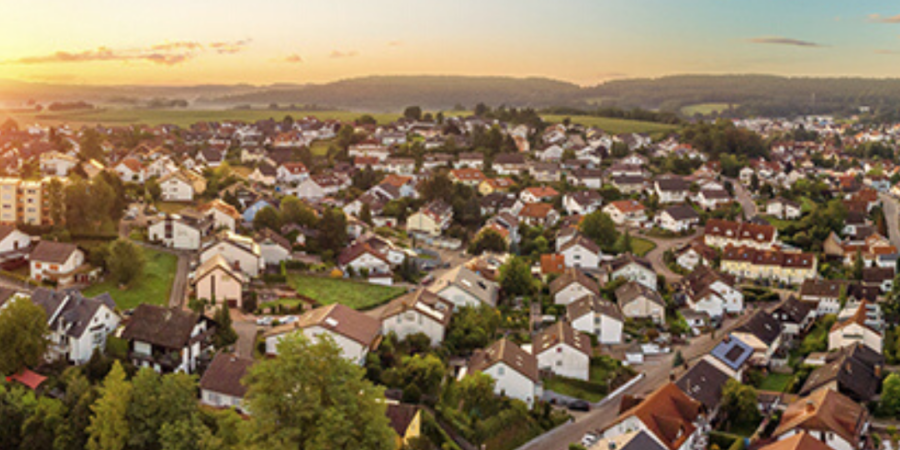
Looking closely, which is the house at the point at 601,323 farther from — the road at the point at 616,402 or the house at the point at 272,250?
the house at the point at 272,250

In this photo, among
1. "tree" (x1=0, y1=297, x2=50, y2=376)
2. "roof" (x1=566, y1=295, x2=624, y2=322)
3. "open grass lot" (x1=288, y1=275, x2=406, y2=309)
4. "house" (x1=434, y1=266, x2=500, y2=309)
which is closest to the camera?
"tree" (x1=0, y1=297, x2=50, y2=376)

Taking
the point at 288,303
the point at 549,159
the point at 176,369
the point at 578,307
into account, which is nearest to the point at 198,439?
the point at 176,369

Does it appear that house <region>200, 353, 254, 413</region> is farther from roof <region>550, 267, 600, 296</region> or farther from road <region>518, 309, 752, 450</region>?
roof <region>550, 267, 600, 296</region>

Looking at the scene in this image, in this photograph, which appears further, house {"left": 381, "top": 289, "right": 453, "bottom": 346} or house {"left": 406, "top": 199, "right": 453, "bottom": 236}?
house {"left": 406, "top": 199, "right": 453, "bottom": 236}

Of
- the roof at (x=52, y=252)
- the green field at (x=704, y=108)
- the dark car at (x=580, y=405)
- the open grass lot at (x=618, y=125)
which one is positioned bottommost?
the dark car at (x=580, y=405)

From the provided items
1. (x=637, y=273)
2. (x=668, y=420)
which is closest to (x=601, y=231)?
(x=637, y=273)

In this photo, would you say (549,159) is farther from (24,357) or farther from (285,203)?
(24,357)

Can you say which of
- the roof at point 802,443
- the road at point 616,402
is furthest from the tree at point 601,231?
the roof at point 802,443

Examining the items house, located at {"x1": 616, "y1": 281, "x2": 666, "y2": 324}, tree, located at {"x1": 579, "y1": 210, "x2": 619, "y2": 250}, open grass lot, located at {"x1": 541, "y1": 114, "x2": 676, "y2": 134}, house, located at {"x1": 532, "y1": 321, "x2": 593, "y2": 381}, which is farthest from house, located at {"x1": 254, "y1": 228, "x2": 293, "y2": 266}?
open grass lot, located at {"x1": 541, "y1": 114, "x2": 676, "y2": 134}
